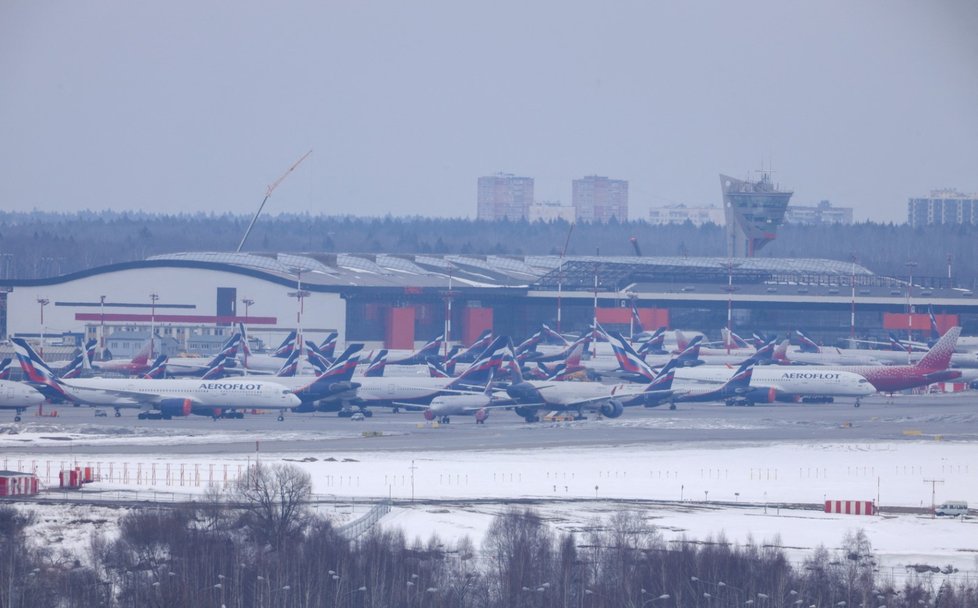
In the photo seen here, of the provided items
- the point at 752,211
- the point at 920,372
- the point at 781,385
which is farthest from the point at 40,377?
the point at 752,211

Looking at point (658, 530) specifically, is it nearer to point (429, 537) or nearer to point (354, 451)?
point (429, 537)

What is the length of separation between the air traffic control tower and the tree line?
14293cm

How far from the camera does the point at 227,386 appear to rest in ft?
260

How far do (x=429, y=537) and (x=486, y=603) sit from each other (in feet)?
27.0

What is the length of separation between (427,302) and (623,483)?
288 ft

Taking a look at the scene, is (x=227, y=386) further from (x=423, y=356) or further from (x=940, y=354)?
(x=940, y=354)

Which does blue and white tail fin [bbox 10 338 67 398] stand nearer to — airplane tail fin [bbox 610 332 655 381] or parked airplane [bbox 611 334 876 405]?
airplane tail fin [bbox 610 332 655 381]

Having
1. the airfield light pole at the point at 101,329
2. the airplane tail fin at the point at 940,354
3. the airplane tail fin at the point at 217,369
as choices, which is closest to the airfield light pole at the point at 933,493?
the airplane tail fin at the point at 940,354

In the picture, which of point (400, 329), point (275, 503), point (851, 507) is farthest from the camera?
point (400, 329)

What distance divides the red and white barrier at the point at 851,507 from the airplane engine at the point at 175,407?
124 ft

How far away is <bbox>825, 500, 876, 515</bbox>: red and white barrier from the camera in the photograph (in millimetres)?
48500

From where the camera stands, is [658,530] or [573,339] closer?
[658,530]

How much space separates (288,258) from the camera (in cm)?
16112

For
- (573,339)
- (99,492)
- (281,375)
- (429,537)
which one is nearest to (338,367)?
(281,375)
